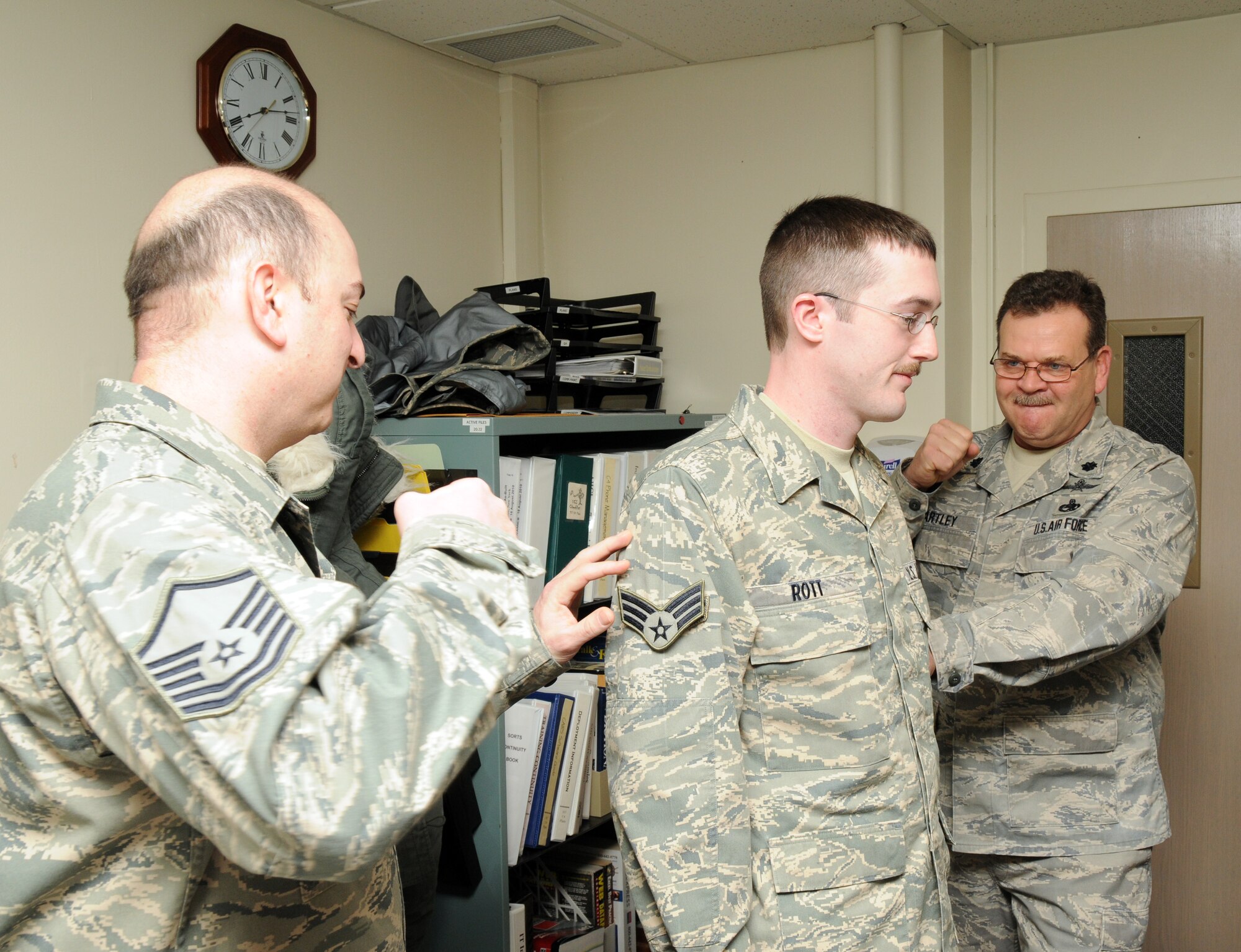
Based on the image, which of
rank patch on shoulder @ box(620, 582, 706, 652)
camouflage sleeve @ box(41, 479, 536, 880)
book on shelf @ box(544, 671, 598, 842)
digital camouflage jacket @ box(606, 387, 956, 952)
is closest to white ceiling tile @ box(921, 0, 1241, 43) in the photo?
digital camouflage jacket @ box(606, 387, 956, 952)

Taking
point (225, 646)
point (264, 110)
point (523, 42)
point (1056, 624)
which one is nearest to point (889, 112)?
point (523, 42)

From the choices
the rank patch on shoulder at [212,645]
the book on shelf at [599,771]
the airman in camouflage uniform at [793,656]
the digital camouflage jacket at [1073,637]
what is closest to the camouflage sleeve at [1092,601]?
the digital camouflage jacket at [1073,637]

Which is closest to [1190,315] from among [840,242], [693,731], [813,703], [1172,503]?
[1172,503]

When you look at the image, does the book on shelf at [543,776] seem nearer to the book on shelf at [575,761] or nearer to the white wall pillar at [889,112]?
the book on shelf at [575,761]

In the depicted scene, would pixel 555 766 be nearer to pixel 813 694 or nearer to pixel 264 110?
pixel 813 694

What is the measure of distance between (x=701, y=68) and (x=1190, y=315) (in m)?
1.57

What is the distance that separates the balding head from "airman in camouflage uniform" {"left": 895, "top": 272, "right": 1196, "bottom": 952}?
1.19 metres

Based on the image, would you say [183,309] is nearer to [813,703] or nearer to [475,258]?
Answer: [813,703]

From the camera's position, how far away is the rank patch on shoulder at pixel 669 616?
4.11 ft

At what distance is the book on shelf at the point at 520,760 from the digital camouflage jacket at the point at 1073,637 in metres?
0.86

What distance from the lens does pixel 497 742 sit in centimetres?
219

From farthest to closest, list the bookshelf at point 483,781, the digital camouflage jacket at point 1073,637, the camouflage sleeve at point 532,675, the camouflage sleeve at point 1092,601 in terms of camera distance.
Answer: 1. the bookshelf at point 483,781
2. the digital camouflage jacket at point 1073,637
3. the camouflage sleeve at point 1092,601
4. the camouflage sleeve at point 532,675

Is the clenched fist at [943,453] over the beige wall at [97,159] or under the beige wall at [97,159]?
under

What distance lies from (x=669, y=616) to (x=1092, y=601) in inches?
31.9
